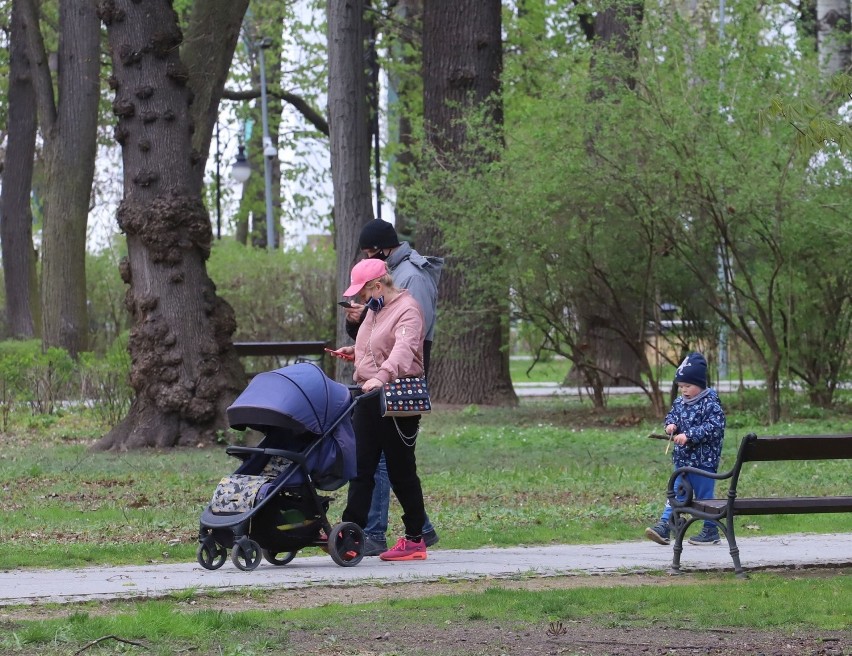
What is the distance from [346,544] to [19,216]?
898 inches

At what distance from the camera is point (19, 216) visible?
29141 millimetres

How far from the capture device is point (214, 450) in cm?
1423

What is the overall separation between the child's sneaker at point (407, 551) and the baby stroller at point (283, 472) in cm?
41

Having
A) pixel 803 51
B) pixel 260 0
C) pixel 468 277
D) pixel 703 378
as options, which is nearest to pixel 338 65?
pixel 468 277

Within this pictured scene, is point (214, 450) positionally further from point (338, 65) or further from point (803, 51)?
point (803, 51)

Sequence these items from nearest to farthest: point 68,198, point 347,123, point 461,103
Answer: point 347,123 → point 461,103 → point 68,198

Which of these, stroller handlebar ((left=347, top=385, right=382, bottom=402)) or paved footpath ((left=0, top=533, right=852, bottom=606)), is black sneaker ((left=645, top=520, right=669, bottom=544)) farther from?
stroller handlebar ((left=347, top=385, right=382, bottom=402))

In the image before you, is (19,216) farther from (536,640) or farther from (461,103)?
(536,640)

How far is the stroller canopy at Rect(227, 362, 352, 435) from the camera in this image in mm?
7566

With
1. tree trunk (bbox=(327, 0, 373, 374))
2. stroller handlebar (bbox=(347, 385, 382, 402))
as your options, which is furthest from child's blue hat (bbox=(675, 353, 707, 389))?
tree trunk (bbox=(327, 0, 373, 374))

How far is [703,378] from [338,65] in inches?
372

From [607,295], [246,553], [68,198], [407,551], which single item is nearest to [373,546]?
[407,551]

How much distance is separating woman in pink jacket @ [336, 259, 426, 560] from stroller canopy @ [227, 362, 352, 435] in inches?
8.4

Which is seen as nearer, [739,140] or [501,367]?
[739,140]
